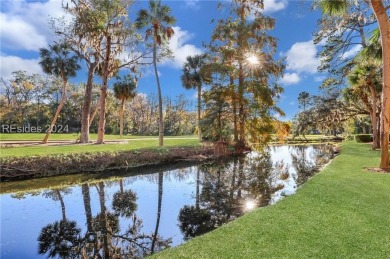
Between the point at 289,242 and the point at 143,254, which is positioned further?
the point at 143,254

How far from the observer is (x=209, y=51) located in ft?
90.4

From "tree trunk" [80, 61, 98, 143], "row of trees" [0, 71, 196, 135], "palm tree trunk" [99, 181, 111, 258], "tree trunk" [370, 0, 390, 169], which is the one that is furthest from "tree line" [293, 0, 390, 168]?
"row of trees" [0, 71, 196, 135]

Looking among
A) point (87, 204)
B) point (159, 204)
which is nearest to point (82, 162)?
point (87, 204)

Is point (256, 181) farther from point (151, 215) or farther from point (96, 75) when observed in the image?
point (96, 75)

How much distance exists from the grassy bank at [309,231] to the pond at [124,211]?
1.50 metres

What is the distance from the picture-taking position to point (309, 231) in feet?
17.6

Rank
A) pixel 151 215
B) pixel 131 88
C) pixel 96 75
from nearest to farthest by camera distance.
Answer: pixel 151 215 → pixel 96 75 → pixel 131 88

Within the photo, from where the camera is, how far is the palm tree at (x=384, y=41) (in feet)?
36.3

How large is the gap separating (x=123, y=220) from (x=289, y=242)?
471cm

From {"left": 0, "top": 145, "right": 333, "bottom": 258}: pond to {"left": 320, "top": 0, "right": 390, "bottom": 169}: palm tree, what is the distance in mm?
3902

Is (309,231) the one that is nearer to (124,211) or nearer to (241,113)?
(124,211)

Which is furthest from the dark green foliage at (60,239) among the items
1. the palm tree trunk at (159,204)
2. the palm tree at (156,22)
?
the palm tree at (156,22)

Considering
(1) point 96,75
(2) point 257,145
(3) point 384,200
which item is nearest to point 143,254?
(3) point 384,200

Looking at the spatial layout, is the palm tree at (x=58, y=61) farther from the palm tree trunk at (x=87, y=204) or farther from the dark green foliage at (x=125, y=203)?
the dark green foliage at (x=125, y=203)
